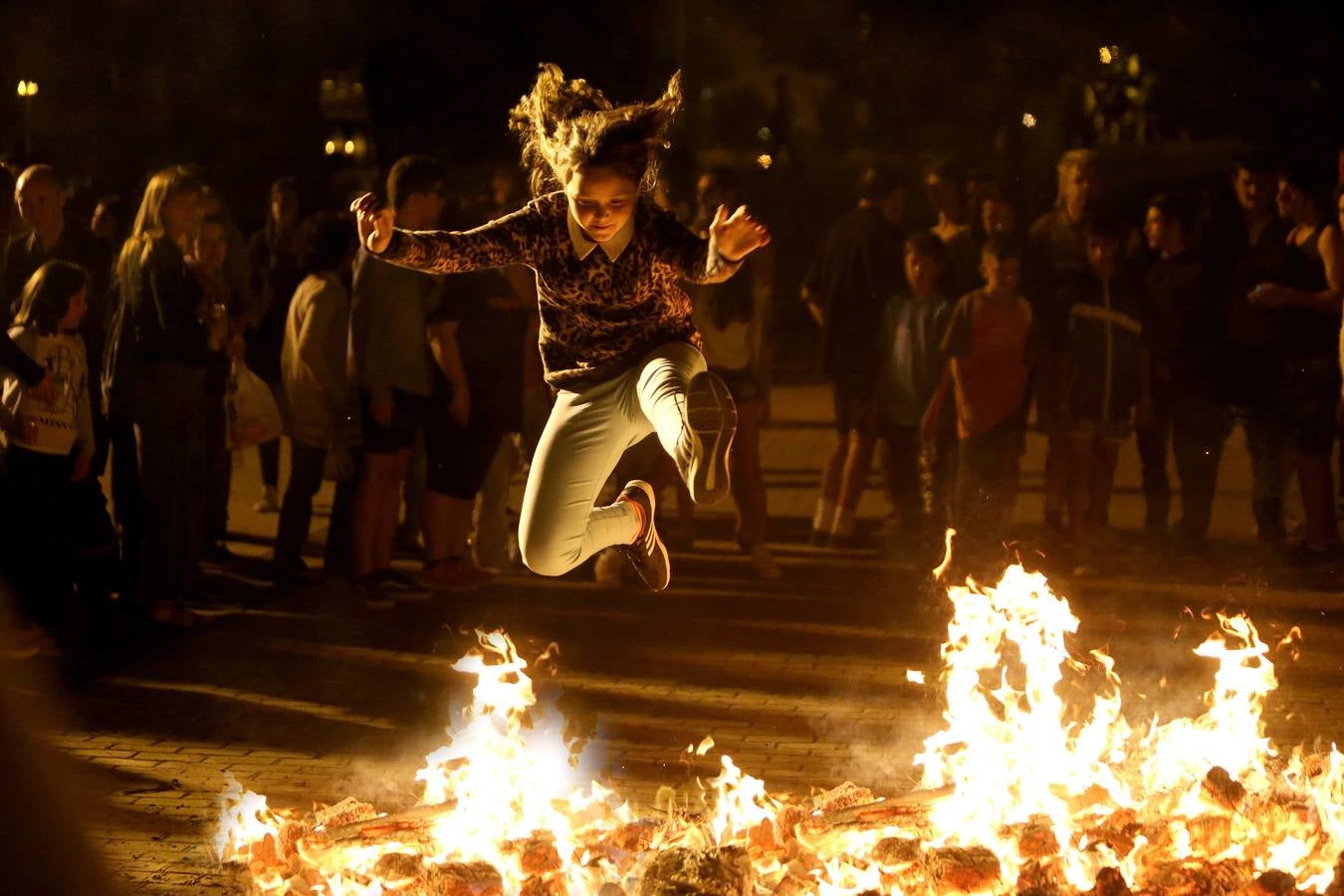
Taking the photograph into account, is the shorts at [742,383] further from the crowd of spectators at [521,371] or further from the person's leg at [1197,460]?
the person's leg at [1197,460]

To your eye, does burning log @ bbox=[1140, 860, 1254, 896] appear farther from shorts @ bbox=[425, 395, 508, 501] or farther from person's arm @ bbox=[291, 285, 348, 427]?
person's arm @ bbox=[291, 285, 348, 427]

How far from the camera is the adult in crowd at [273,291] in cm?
1023

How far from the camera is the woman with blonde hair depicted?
8.58 m

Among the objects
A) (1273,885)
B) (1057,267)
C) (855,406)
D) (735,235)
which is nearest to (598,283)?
(735,235)

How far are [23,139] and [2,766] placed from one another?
14.5 meters

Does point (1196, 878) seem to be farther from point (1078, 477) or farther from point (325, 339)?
point (325, 339)

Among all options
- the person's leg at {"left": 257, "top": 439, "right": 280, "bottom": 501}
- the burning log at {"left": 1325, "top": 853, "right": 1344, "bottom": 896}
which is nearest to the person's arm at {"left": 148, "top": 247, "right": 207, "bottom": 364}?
the person's leg at {"left": 257, "top": 439, "right": 280, "bottom": 501}

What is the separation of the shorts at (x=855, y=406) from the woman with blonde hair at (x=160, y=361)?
152 inches

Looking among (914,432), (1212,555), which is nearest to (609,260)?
(914,432)

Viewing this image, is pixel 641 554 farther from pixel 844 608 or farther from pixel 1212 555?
pixel 1212 555

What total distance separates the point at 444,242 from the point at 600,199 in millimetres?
504

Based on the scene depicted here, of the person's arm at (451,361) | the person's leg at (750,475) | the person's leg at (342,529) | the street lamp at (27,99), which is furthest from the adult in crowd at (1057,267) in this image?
the street lamp at (27,99)

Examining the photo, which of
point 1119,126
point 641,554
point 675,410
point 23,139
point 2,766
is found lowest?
point 2,766

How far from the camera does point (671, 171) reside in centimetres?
2267
